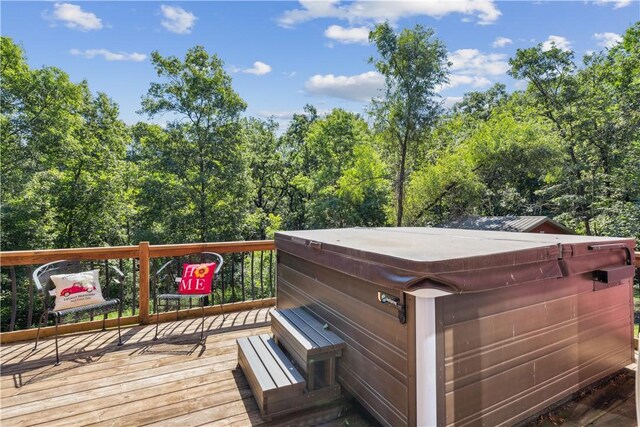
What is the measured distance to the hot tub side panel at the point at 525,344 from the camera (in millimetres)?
1681

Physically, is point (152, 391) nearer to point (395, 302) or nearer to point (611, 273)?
point (395, 302)

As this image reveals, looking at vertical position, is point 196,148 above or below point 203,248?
above

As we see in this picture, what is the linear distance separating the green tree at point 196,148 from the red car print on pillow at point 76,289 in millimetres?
10716

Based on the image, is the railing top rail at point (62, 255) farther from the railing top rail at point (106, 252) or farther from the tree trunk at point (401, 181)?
the tree trunk at point (401, 181)

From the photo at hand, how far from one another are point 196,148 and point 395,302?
13.2 metres

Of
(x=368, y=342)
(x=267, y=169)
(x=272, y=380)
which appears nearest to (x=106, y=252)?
(x=272, y=380)

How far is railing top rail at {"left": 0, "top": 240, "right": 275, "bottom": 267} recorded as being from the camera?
315cm

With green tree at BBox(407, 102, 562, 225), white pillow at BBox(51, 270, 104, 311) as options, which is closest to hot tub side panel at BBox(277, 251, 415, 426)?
white pillow at BBox(51, 270, 104, 311)

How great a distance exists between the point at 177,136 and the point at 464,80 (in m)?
10.5

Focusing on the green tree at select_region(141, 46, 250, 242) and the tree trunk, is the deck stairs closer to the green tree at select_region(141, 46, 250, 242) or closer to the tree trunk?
the tree trunk

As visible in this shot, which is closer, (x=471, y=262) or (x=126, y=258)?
(x=471, y=262)

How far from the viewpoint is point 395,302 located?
169 centimetres

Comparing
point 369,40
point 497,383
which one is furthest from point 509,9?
point 497,383

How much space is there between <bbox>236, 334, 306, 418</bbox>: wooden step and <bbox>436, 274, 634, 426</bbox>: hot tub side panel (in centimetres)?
91
